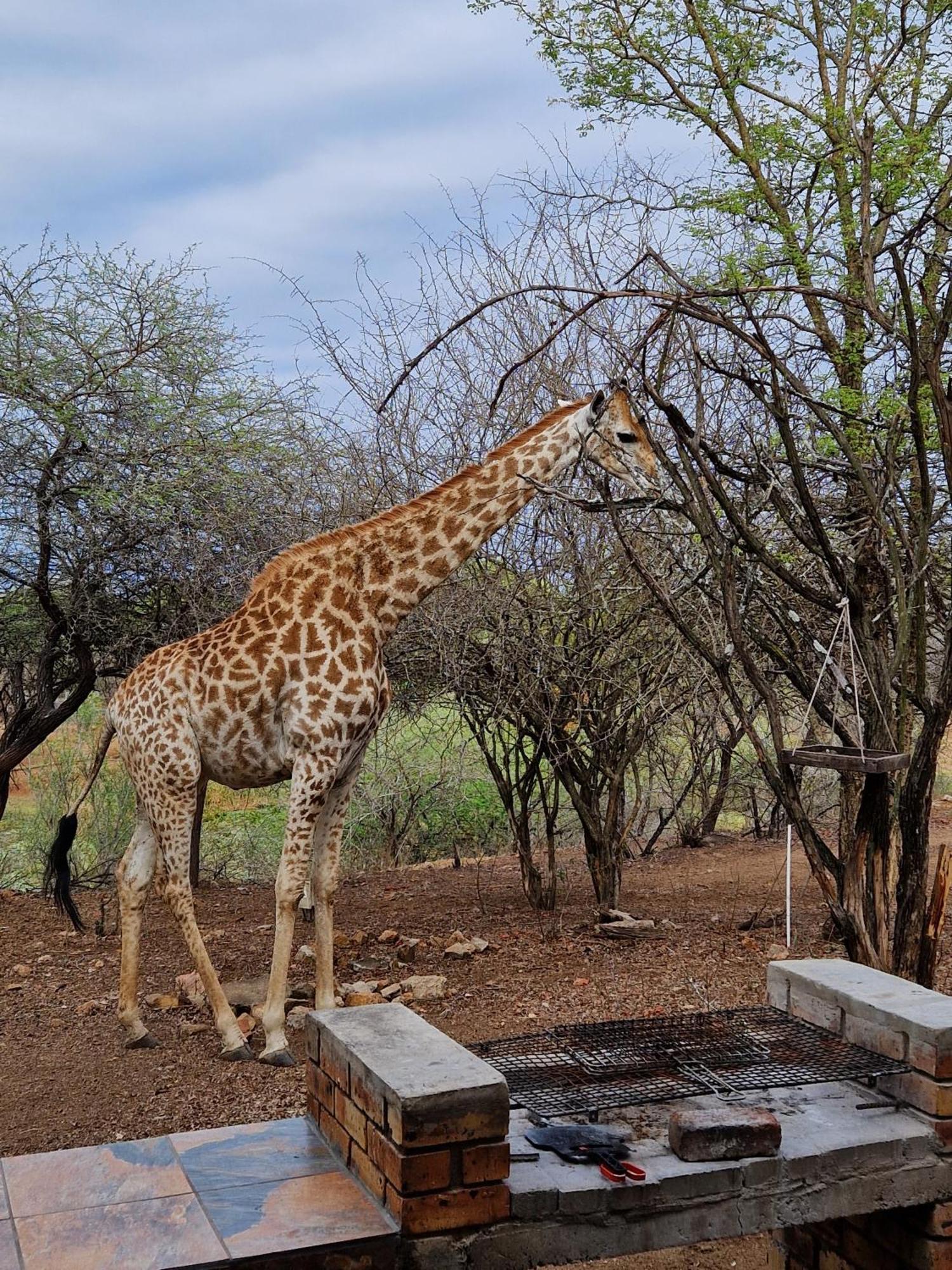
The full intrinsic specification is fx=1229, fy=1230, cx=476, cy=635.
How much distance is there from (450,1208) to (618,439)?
430cm

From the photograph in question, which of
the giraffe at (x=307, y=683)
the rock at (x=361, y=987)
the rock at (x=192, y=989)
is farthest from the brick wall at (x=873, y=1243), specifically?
the rock at (x=192, y=989)

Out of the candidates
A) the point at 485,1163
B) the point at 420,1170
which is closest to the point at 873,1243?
the point at 485,1163

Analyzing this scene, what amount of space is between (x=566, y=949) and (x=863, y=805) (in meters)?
2.97

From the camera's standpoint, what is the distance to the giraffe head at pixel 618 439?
666cm

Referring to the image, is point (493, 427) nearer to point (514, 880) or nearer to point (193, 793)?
point (193, 793)

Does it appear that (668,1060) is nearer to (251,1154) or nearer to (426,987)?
(251,1154)

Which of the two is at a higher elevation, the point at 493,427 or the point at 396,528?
the point at 493,427

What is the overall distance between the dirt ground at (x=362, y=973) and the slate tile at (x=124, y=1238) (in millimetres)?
2103

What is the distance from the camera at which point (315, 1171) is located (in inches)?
151

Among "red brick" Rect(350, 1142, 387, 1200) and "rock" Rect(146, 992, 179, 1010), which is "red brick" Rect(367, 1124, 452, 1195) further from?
"rock" Rect(146, 992, 179, 1010)

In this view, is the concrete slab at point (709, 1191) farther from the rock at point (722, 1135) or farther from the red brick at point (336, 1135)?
the red brick at point (336, 1135)

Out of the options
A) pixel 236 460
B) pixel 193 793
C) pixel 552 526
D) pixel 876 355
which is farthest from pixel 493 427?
pixel 193 793

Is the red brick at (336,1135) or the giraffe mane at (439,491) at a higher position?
the giraffe mane at (439,491)

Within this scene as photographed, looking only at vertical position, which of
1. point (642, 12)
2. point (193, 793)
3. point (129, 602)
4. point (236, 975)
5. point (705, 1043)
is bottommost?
point (236, 975)
